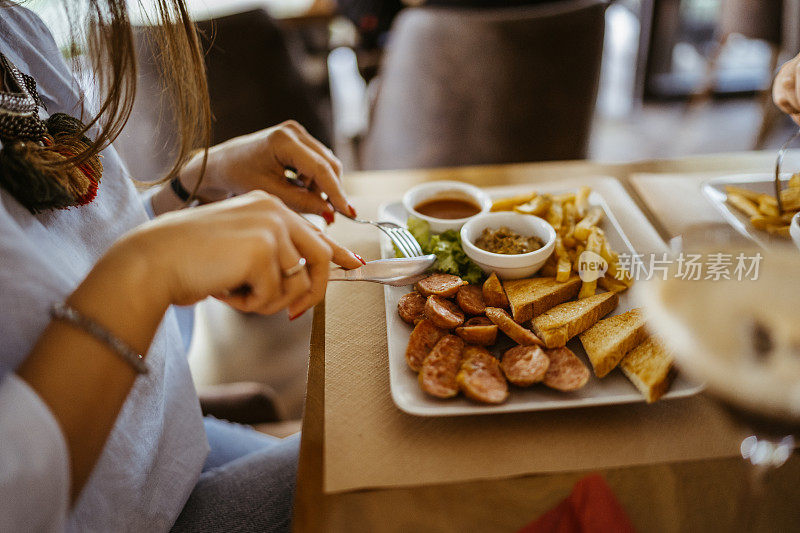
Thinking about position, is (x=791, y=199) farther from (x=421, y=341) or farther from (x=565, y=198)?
(x=421, y=341)

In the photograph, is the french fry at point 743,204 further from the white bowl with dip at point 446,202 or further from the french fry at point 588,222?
the white bowl with dip at point 446,202

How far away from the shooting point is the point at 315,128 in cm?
264

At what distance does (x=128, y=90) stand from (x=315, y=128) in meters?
1.75

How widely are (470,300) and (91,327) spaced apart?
2.17 feet

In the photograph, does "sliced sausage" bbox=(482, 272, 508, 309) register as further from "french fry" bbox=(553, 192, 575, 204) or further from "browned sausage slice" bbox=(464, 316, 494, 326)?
"french fry" bbox=(553, 192, 575, 204)

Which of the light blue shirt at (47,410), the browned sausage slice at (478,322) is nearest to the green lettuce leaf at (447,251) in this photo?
the browned sausage slice at (478,322)

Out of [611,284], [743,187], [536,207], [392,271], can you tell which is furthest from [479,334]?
[743,187]

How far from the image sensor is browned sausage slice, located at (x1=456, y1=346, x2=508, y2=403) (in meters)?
0.85

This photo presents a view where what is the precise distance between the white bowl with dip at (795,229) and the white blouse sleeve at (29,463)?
130cm

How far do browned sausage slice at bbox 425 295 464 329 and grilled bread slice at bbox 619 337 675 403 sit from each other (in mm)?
300

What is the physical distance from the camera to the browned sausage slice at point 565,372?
33.6 inches

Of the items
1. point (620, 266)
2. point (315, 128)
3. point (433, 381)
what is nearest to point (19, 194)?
point (433, 381)

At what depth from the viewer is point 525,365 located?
2.93 ft

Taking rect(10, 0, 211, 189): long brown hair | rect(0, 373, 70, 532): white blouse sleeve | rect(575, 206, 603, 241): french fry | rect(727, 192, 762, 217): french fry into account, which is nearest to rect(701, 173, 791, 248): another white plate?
rect(727, 192, 762, 217): french fry
